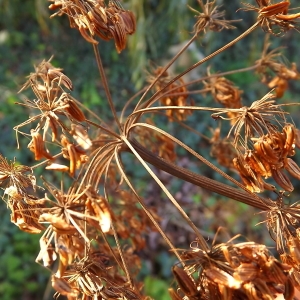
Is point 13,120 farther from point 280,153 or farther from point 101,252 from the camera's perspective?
point 280,153

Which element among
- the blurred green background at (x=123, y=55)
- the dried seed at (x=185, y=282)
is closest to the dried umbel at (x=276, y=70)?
the dried seed at (x=185, y=282)

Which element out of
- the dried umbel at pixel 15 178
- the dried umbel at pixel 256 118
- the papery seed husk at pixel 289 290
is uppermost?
the dried umbel at pixel 15 178

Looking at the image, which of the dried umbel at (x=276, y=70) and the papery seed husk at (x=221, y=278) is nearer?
the papery seed husk at (x=221, y=278)

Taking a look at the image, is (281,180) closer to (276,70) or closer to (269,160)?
(269,160)

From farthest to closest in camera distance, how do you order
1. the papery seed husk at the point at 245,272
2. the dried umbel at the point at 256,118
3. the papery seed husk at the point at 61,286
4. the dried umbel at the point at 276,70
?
1. the dried umbel at the point at 276,70
2. the dried umbel at the point at 256,118
3. the papery seed husk at the point at 61,286
4. the papery seed husk at the point at 245,272

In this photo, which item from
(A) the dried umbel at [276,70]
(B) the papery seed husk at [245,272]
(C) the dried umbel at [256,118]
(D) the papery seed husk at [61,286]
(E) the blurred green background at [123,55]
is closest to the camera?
(B) the papery seed husk at [245,272]

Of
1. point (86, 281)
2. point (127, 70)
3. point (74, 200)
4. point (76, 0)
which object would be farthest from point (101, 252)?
point (127, 70)

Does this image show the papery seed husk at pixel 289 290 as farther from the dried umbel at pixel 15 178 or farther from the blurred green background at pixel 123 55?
the blurred green background at pixel 123 55

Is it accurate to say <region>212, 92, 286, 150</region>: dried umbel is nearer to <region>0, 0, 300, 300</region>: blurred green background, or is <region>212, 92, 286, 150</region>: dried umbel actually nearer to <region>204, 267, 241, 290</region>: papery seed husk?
<region>204, 267, 241, 290</region>: papery seed husk
